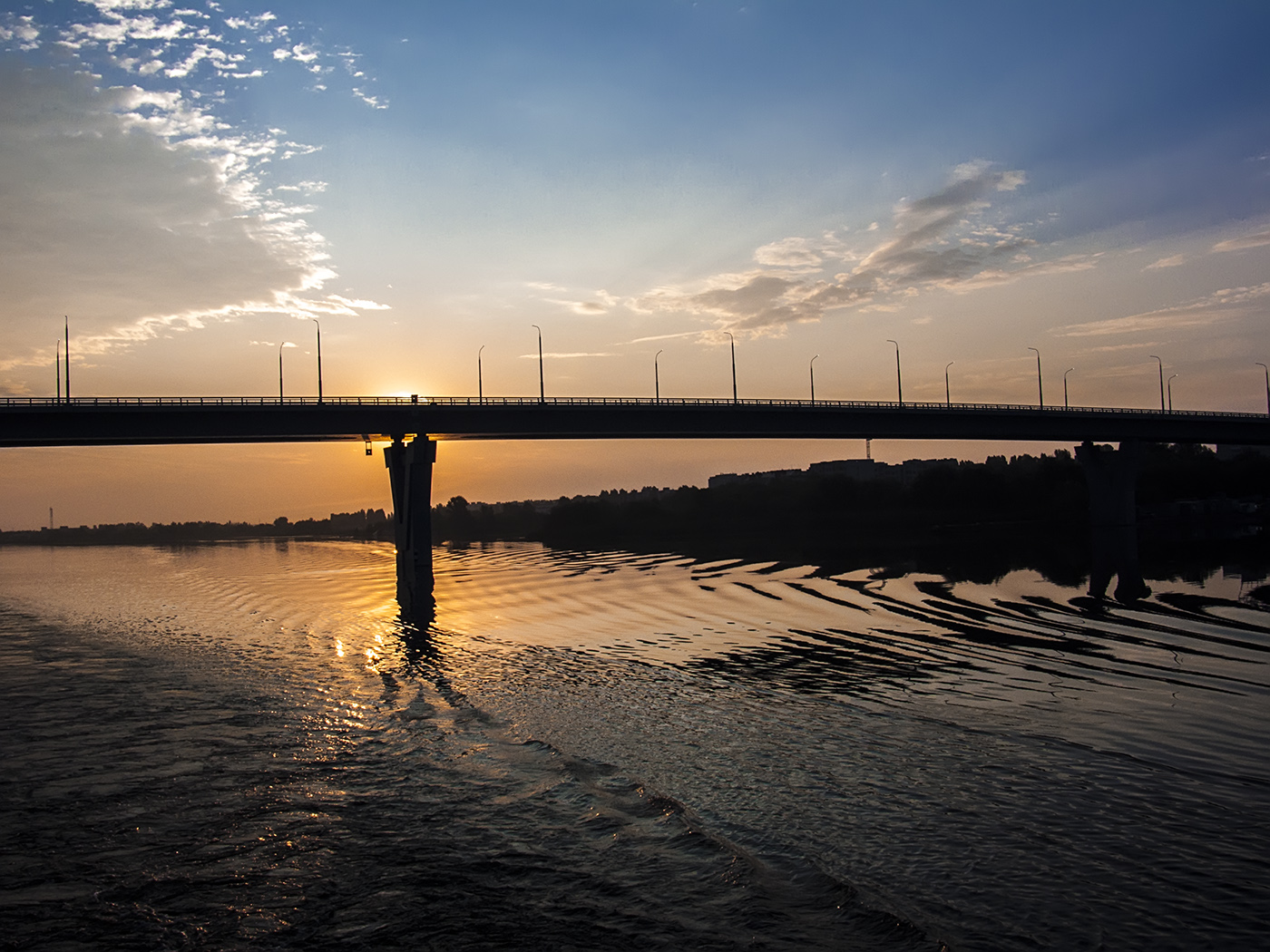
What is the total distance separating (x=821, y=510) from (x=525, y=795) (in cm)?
12082

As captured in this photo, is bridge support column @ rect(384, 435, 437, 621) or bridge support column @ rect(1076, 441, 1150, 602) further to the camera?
bridge support column @ rect(1076, 441, 1150, 602)

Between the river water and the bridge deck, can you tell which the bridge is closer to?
the bridge deck

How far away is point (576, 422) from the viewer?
7606 cm

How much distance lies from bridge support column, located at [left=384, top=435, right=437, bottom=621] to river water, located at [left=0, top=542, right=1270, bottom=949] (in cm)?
3682

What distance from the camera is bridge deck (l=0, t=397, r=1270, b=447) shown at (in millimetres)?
61125

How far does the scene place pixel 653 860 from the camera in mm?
9828

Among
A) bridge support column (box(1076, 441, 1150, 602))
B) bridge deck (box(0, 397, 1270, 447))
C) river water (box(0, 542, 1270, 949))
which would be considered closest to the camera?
river water (box(0, 542, 1270, 949))

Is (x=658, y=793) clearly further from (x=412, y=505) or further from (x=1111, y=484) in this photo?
(x=1111, y=484)

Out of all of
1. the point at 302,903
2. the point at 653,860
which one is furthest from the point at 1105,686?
the point at 302,903

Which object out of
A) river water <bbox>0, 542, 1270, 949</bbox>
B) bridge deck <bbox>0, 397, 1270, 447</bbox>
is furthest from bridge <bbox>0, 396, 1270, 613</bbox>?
river water <bbox>0, 542, 1270, 949</bbox>

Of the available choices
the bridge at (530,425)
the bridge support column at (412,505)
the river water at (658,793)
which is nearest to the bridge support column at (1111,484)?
the bridge at (530,425)

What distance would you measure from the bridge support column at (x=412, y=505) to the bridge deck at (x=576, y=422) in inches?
72.0

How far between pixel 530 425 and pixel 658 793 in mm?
63944

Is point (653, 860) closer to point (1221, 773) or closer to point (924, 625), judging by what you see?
point (1221, 773)
